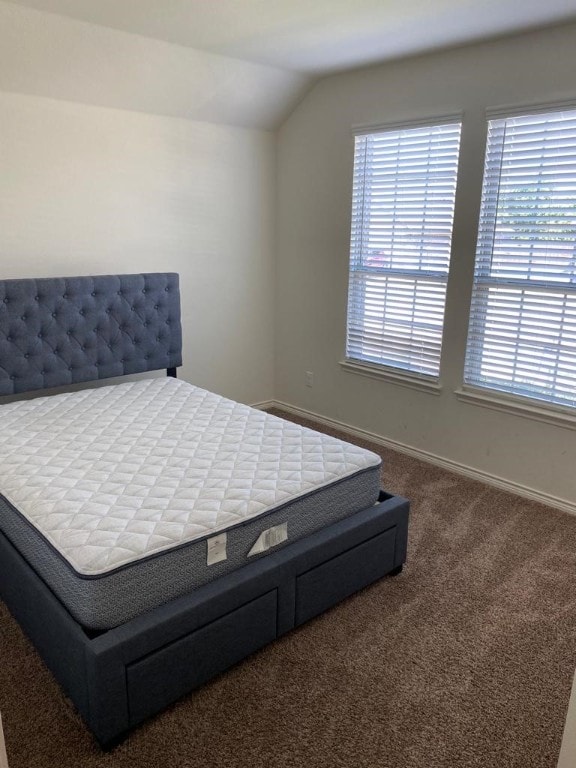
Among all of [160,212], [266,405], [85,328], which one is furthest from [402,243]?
[85,328]

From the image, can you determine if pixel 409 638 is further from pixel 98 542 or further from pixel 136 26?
pixel 136 26

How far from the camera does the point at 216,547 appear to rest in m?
1.93

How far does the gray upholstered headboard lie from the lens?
Result: 311 centimetres

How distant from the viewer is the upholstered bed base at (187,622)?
166 centimetres

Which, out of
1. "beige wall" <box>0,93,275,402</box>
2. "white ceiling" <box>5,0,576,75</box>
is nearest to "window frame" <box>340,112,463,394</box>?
"white ceiling" <box>5,0,576,75</box>

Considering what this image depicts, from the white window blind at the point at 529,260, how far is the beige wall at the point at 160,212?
1.76 meters

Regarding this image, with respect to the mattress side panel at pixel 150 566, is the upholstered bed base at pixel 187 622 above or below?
below

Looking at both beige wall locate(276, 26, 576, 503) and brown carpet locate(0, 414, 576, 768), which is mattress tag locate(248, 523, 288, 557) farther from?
beige wall locate(276, 26, 576, 503)

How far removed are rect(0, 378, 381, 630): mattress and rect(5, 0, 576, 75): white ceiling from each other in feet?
6.20

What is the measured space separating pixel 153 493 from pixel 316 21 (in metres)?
2.32

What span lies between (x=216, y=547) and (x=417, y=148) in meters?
2.68

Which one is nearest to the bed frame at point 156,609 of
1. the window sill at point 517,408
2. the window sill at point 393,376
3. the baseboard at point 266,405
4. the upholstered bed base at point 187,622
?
the upholstered bed base at point 187,622

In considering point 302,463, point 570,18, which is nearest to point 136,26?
point 570,18

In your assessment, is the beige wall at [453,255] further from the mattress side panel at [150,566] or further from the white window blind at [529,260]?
the mattress side panel at [150,566]
